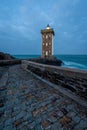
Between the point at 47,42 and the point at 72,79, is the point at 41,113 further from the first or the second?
the point at 47,42

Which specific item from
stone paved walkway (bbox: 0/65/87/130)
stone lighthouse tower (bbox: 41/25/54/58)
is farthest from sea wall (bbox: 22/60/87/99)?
stone lighthouse tower (bbox: 41/25/54/58)

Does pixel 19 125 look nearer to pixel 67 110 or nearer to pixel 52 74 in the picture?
pixel 67 110

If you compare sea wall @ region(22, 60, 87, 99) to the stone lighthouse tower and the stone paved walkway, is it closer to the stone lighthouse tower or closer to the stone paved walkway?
the stone paved walkway

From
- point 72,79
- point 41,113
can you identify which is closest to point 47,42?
point 72,79

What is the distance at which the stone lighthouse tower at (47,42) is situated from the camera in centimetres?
3646

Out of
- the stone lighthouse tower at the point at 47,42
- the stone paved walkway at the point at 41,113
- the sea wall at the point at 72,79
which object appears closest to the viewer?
the stone paved walkway at the point at 41,113

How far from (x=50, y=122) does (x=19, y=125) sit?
0.77 meters

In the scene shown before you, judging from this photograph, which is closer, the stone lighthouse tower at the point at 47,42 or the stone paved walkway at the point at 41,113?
the stone paved walkway at the point at 41,113

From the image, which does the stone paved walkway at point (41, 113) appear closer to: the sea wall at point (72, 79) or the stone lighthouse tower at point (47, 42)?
the sea wall at point (72, 79)

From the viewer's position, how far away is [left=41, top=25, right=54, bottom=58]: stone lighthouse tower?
36.5 meters

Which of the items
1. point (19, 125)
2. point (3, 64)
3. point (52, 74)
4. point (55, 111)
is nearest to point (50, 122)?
point (55, 111)

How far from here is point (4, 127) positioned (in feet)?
9.87

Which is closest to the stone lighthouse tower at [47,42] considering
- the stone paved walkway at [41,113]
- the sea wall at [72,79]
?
the sea wall at [72,79]

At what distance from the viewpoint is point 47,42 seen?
121 feet
